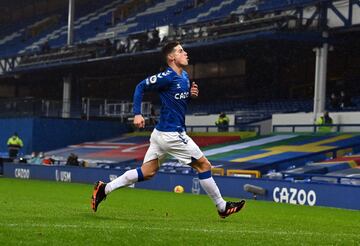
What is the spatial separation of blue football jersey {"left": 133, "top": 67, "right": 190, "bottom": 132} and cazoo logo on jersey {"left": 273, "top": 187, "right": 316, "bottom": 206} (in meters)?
8.05

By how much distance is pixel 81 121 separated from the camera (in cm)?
3884

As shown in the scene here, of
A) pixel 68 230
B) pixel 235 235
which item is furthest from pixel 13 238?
pixel 235 235

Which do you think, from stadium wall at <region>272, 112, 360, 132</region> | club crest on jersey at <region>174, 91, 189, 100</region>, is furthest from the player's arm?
stadium wall at <region>272, 112, 360, 132</region>

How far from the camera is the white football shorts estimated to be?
9.31 metres

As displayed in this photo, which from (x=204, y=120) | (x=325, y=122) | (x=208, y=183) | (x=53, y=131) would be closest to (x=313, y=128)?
(x=325, y=122)

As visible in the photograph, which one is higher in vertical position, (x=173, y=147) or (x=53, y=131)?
(x=173, y=147)

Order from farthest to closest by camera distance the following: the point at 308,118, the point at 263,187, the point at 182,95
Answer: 1. the point at 308,118
2. the point at 263,187
3. the point at 182,95

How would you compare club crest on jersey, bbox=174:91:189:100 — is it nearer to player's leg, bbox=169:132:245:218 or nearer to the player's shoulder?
the player's shoulder

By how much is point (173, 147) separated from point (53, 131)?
29.8 m

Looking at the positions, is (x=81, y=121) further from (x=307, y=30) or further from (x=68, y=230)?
(x=68, y=230)

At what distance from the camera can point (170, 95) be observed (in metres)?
9.38

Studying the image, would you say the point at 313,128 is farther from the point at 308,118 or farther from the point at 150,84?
the point at 150,84

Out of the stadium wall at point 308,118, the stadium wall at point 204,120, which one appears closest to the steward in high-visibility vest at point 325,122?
the stadium wall at point 308,118

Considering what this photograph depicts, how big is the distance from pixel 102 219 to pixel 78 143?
30426mm
